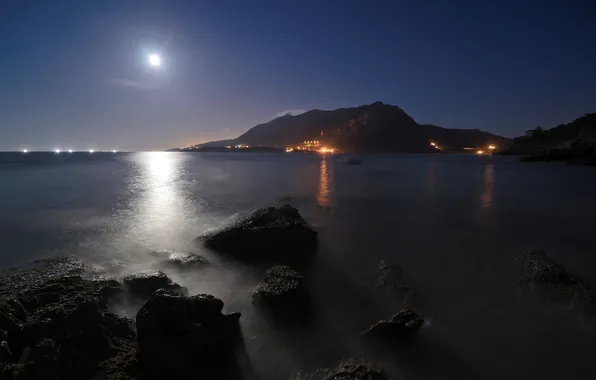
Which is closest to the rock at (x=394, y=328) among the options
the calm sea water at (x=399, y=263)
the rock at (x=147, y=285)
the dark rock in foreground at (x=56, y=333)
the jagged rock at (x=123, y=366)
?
the calm sea water at (x=399, y=263)

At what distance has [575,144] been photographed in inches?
2876

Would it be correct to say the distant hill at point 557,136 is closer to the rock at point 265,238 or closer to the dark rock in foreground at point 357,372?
the rock at point 265,238

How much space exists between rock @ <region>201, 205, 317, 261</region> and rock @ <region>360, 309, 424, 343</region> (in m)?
4.62

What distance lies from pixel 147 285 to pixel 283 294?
3.36 meters

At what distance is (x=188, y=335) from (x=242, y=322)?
5.37 ft

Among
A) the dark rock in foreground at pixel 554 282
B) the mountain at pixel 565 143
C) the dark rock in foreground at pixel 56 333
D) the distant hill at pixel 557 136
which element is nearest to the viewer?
the dark rock in foreground at pixel 56 333

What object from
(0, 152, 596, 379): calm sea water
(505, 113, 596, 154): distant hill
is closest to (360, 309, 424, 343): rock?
(0, 152, 596, 379): calm sea water

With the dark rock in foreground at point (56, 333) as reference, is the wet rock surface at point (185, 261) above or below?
below

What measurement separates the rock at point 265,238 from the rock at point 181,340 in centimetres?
453

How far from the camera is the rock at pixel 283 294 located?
22.4 feet

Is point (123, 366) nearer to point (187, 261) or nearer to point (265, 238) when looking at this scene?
point (187, 261)

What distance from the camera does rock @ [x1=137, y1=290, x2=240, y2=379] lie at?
4.72 meters

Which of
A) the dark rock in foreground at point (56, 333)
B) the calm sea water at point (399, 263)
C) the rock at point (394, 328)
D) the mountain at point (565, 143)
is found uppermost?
the mountain at point (565, 143)

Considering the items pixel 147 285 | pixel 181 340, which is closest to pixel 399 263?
pixel 181 340
